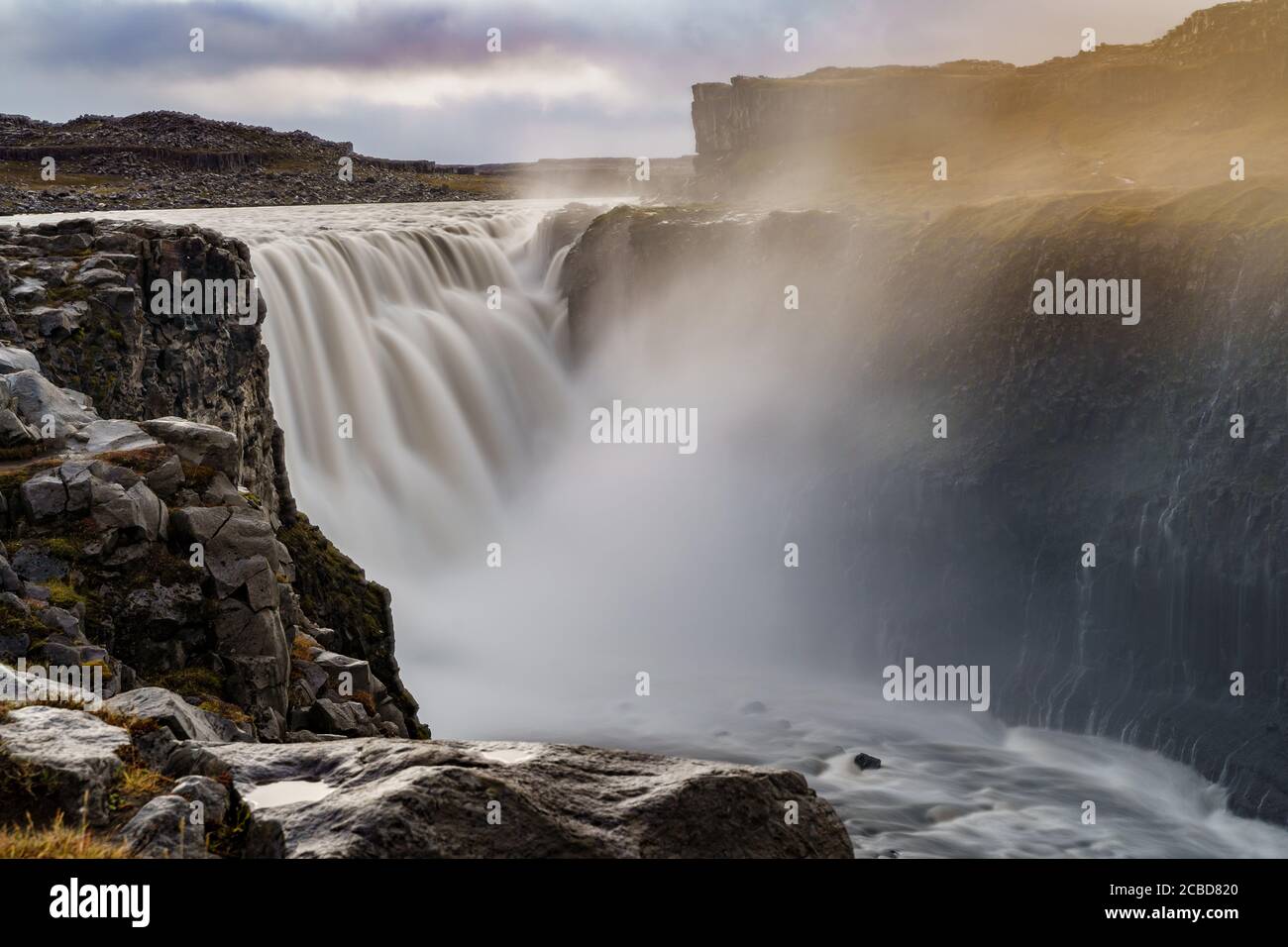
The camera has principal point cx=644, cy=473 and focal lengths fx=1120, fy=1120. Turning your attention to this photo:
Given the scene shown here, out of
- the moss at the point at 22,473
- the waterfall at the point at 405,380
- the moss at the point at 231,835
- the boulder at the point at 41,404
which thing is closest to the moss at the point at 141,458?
the moss at the point at 22,473

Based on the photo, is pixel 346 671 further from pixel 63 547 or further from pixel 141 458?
pixel 63 547

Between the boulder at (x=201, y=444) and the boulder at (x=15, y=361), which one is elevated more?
the boulder at (x=15, y=361)

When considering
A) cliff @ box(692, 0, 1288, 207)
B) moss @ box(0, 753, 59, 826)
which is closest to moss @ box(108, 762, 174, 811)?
moss @ box(0, 753, 59, 826)

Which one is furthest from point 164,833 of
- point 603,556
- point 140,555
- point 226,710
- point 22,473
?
point 603,556

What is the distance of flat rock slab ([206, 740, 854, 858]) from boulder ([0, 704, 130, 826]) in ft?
3.02

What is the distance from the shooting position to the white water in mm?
31047

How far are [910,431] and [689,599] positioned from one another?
11.3 m

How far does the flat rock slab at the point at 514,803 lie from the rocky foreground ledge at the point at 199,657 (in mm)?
22

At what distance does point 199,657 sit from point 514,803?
9809mm

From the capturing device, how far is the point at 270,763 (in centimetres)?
962

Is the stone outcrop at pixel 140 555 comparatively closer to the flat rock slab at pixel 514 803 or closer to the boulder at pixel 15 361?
the boulder at pixel 15 361

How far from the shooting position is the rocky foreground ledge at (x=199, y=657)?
8438 millimetres
